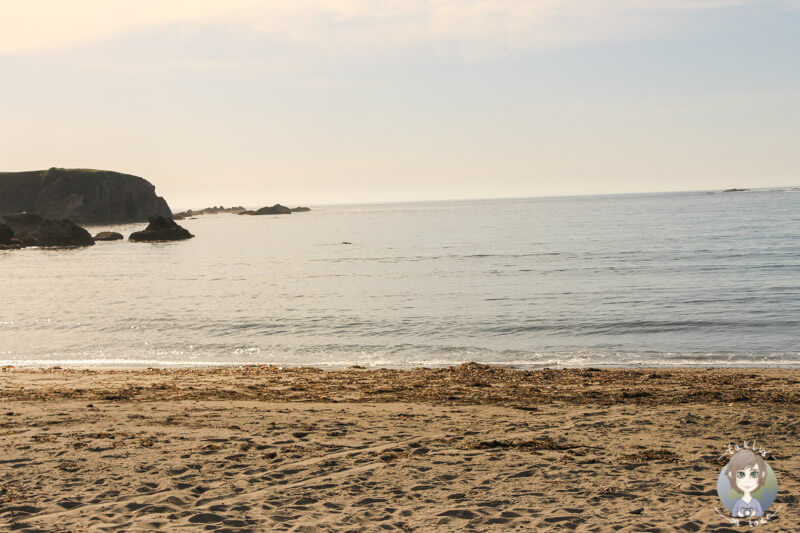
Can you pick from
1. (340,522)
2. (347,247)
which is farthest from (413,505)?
(347,247)

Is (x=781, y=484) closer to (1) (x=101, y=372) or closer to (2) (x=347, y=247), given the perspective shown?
(1) (x=101, y=372)

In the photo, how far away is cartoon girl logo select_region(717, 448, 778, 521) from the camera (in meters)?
5.79

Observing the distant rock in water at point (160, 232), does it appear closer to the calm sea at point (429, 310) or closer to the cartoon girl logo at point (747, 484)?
the calm sea at point (429, 310)

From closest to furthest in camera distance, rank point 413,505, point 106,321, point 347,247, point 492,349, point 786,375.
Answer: point 413,505, point 786,375, point 492,349, point 106,321, point 347,247

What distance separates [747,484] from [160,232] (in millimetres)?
87911

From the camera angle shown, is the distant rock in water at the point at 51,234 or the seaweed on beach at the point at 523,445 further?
the distant rock in water at the point at 51,234

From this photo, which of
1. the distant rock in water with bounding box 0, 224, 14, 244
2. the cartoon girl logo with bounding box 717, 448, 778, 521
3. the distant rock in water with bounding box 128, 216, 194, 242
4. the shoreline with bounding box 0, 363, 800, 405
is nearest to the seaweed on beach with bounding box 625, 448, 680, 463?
the cartoon girl logo with bounding box 717, 448, 778, 521

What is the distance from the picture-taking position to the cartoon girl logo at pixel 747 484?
579 centimetres

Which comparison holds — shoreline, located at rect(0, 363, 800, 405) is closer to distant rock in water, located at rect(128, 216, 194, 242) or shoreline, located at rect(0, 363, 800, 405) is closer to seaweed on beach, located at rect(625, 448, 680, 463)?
seaweed on beach, located at rect(625, 448, 680, 463)

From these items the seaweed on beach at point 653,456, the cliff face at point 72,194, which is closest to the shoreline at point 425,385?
the seaweed on beach at point 653,456

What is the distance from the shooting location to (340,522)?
21.5 ft

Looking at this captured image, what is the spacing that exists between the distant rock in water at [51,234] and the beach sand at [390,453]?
73287 millimetres

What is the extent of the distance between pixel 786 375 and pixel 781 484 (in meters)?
8.29

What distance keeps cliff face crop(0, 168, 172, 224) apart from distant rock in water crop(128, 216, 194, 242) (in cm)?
6321
